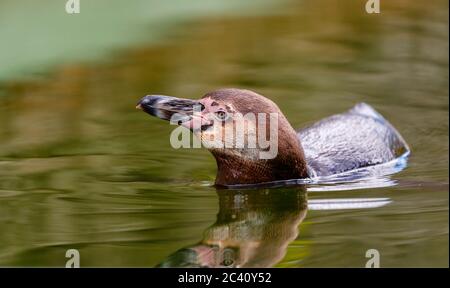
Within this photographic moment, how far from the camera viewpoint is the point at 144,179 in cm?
761

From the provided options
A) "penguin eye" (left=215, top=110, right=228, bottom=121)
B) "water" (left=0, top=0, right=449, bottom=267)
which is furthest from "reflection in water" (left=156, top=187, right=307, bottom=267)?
"penguin eye" (left=215, top=110, right=228, bottom=121)

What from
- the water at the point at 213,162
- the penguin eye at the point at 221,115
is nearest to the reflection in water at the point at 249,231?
the water at the point at 213,162

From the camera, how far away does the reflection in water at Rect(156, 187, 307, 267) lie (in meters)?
5.57

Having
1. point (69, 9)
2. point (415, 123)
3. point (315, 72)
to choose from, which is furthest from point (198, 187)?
point (69, 9)

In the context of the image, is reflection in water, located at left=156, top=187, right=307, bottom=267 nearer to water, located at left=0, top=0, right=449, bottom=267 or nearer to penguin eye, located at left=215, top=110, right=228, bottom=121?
water, located at left=0, top=0, right=449, bottom=267

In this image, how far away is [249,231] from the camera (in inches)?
246

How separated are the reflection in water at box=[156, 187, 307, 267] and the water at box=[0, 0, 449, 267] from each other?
1cm

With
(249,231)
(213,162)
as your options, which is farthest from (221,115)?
(213,162)

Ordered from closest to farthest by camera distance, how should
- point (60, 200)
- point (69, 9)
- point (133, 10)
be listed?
point (60, 200), point (69, 9), point (133, 10)

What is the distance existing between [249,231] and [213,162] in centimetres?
208

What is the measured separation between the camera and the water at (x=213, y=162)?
233 inches
